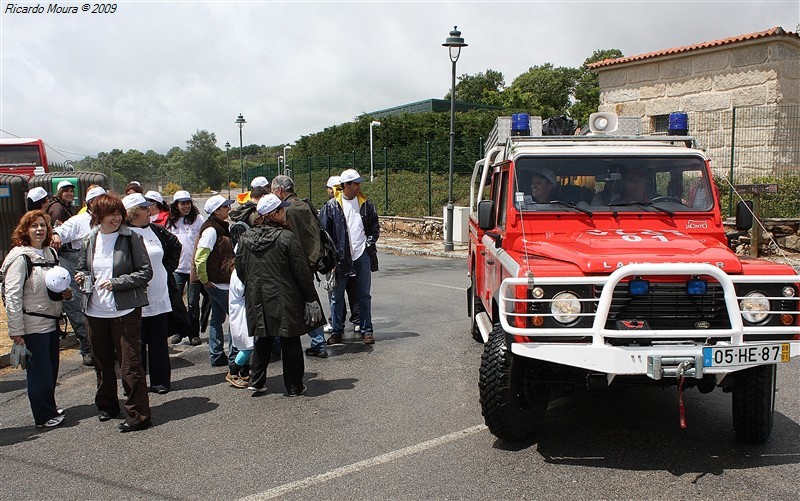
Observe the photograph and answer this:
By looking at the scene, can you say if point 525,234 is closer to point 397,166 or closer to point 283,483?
point 283,483

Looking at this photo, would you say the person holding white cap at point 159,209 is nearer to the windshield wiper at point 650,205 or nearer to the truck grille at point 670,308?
the windshield wiper at point 650,205

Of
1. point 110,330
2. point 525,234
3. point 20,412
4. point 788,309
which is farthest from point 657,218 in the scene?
point 20,412

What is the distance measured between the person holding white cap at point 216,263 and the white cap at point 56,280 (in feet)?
5.36

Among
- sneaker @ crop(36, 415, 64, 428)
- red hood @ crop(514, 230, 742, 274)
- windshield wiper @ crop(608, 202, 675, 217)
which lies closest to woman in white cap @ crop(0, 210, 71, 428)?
sneaker @ crop(36, 415, 64, 428)

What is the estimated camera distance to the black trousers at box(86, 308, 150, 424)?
5.27 meters

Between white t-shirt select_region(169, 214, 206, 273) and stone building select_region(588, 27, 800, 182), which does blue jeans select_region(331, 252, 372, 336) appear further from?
stone building select_region(588, 27, 800, 182)

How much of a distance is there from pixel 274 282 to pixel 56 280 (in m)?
1.65

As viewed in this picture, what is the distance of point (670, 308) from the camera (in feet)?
13.9

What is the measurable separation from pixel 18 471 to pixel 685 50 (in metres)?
18.9

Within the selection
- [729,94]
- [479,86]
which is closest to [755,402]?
[729,94]

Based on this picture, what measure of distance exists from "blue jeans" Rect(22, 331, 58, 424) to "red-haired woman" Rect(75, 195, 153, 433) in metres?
0.36

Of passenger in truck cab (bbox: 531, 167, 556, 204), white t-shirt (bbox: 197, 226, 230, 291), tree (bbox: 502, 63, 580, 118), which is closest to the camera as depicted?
passenger in truck cab (bbox: 531, 167, 556, 204)

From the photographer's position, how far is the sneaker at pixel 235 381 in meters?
6.31


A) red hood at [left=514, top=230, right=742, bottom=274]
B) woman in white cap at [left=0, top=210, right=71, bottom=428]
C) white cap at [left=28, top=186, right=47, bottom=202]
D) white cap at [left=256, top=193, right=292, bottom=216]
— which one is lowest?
woman in white cap at [left=0, top=210, right=71, bottom=428]
